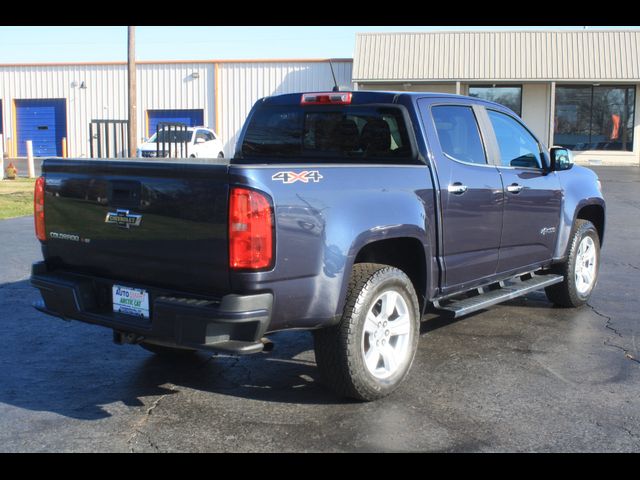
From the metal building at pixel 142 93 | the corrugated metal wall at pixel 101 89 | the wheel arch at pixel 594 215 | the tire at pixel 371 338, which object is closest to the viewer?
the tire at pixel 371 338

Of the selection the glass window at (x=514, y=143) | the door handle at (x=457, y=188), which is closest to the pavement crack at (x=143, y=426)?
the door handle at (x=457, y=188)

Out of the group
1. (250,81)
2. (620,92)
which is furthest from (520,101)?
(250,81)

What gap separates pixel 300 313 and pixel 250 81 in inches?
1207

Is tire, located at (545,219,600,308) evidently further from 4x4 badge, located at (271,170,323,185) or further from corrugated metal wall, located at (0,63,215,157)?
corrugated metal wall, located at (0,63,215,157)

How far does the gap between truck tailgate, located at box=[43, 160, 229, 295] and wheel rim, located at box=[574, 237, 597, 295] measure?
444 centimetres

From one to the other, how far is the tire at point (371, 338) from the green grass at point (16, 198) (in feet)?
36.5

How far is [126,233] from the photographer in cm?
420

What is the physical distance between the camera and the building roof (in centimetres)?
2797

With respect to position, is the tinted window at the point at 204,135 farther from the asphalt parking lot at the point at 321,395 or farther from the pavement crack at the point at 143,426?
the pavement crack at the point at 143,426

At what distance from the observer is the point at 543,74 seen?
28.0 m

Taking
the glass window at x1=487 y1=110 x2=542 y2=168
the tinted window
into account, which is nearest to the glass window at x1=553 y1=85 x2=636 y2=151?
the tinted window

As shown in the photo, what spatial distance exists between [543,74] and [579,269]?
74.7 ft

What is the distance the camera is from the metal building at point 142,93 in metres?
33.3
